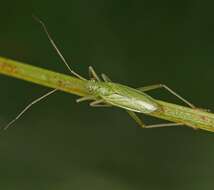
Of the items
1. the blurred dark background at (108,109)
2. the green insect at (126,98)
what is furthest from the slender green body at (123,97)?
the blurred dark background at (108,109)

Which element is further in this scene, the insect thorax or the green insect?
the insect thorax

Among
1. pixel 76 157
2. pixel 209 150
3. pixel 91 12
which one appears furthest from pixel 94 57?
pixel 209 150

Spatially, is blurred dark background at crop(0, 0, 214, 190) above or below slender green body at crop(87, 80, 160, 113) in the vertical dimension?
above

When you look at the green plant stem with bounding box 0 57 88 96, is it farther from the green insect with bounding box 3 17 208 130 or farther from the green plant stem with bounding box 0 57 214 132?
the green insect with bounding box 3 17 208 130

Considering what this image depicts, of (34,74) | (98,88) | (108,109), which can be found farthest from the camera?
(108,109)

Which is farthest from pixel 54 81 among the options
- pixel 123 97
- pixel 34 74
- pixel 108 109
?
pixel 108 109

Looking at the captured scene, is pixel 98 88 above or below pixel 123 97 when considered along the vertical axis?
above

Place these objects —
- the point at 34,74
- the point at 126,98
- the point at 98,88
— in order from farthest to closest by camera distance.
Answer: the point at 98,88 → the point at 126,98 → the point at 34,74

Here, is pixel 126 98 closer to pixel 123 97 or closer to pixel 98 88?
pixel 123 97

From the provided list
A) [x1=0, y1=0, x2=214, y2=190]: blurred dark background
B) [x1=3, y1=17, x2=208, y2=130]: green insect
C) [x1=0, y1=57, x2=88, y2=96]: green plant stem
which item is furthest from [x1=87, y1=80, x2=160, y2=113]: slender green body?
[x1=0, y1=0, x2=214, y2=190]: blurred dark background

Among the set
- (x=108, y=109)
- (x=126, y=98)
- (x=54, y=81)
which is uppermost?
(x=108, y=109)
